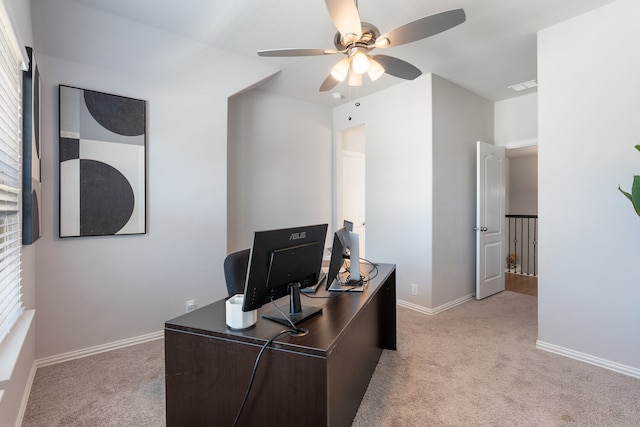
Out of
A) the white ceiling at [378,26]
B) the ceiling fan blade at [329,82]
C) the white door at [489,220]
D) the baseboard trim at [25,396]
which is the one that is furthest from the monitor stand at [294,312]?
the white door at [489,220]

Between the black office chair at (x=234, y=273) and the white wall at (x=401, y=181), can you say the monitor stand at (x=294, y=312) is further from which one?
the white wall at (x=401, y=181)

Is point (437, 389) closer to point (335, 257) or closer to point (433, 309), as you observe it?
point (335, 257)

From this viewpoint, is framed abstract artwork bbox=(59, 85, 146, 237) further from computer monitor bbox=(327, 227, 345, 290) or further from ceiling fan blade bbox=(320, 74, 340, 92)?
computer monitor bbox=(327, 227, 345, 290)

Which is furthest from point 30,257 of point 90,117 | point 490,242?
point 490,242

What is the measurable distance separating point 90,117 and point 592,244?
13.6 ft

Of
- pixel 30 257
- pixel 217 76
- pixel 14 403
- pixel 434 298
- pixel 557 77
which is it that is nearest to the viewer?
pixel 14 403

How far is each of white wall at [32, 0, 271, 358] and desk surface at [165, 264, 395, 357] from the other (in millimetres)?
1491

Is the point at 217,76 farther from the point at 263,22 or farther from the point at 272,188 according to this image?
the point at 272,188

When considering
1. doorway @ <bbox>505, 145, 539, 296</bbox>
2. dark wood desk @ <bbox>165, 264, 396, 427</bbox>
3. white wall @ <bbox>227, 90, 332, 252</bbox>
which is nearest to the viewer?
dark wood desk @ <bbox>165, 264, 396, 427</bbox>

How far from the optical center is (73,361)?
8.18 ft

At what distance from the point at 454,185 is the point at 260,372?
342 cm

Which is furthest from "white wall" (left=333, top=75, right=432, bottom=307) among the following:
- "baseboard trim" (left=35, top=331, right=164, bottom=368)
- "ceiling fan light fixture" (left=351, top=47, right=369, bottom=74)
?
"baseboard trim" (left=35, top=331, right=164, bottom=368)

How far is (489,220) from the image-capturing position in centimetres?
428

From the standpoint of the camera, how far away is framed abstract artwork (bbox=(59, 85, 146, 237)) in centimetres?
246
